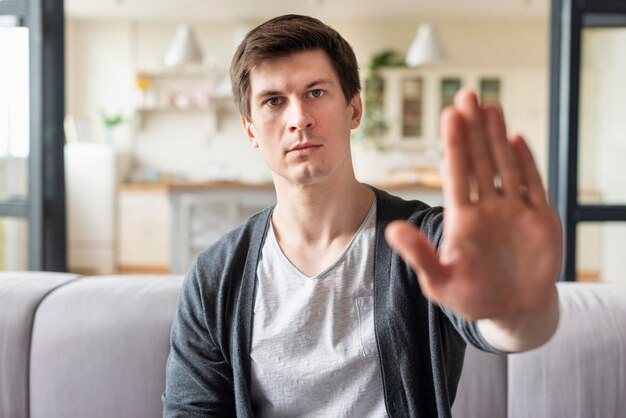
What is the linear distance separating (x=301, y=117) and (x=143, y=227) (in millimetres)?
5828

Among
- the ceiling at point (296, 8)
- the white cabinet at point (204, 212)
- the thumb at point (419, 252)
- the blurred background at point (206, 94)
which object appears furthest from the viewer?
the blurred background at point (206, 94)

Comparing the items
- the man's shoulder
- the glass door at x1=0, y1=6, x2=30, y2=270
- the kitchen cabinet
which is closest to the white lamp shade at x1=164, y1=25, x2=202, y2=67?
the kitchen cabinet

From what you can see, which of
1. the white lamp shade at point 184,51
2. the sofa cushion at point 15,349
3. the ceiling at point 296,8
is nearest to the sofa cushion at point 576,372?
the sofa cushion at point 15,349

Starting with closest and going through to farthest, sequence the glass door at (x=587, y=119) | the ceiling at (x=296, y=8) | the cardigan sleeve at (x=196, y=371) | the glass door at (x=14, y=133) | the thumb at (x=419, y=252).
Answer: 1. the thumb at (x=419, y=252)
2. the cardigan sleeve at (x=196, y=371)
3. the glass door at (x=587, y=119)
4. the glass door at (x=14, y=133)
5. the ceiling at (x=296, y=8)

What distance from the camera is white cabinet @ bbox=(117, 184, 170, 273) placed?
21.7 feet

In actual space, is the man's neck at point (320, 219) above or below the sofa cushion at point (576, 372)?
above

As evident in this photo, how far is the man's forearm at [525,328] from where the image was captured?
2.52 ft

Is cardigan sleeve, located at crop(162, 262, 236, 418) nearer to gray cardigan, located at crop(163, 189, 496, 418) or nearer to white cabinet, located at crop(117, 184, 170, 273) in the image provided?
gray cardigan, located at crop(163, 189, 496, 418)

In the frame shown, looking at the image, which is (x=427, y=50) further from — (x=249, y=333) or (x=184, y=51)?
(x=249, y=333)

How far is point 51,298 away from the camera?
150 centimetres

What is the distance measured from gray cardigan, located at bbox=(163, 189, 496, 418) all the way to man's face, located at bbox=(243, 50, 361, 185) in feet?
0.48

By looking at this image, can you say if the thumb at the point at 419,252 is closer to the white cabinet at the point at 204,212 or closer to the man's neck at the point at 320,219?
the man's neck at the point at 320,219

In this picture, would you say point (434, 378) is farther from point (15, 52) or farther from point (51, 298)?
point (15, 52)

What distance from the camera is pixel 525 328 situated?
0.78 meters
